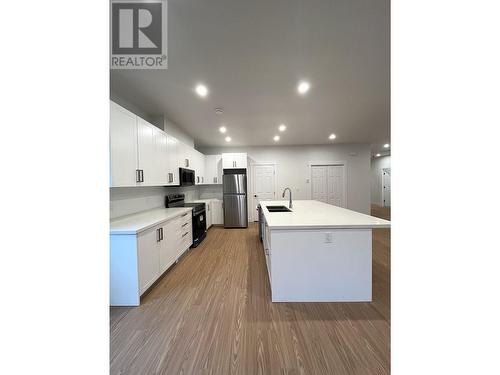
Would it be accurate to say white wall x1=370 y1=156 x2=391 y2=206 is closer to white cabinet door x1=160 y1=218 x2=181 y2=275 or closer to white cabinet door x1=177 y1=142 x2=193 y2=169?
white cabinet door x1=177 y1=142 x2=193 y2=169

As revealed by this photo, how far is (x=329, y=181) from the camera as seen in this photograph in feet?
21.9

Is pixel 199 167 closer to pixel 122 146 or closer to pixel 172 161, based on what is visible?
pixel 172 161

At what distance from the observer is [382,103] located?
10.6 ft

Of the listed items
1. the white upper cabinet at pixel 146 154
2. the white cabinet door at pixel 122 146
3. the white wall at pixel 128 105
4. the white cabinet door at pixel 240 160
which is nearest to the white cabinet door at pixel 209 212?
the white cabinet door at pixel 240 160

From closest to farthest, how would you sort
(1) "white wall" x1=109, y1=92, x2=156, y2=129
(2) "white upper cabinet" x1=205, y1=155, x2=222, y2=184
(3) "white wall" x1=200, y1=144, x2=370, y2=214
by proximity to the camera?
(1) "white wall" x1=109, y1=92, x2=156, y2=129 → (2) "white upper cabinet" x1=205, y1=155, x2=222, y2=184 → (3) "white wall" x1=200, y1=144, x2=370, y2=214

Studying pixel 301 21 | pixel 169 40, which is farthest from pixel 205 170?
pixel 301 21

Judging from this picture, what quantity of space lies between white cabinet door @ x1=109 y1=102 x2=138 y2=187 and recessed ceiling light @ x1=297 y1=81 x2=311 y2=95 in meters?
2.26

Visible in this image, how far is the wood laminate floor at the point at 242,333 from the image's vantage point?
1365 millimetres

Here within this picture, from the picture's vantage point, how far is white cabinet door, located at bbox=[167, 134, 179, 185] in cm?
344

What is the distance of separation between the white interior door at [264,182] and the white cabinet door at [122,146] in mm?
4432

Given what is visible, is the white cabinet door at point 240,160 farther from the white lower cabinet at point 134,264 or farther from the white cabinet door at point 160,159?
the white lower cabinet at point 134,264

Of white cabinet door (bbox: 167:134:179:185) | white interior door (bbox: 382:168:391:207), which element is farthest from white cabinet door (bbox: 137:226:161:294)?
white interior door (bbox: 382:168:391:207)
